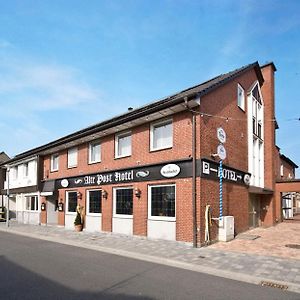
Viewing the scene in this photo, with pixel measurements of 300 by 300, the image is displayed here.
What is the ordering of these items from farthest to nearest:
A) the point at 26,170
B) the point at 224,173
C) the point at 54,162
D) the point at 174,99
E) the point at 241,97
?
the point at 26,170 < the point at 54,162 < the point at 241,97 < the point at 224,173 < the point at 174,99

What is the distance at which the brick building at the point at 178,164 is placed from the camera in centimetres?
1339

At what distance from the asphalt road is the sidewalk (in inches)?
19.7

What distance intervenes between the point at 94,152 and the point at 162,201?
6632mm

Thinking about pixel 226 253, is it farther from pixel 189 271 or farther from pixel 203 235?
pixel 189 271

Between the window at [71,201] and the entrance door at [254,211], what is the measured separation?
10198 mm

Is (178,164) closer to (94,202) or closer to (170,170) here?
(170,170)

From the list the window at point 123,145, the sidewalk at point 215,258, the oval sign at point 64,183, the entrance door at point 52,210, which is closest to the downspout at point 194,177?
the sidewalk at point 215,258

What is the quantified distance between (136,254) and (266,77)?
17088mm

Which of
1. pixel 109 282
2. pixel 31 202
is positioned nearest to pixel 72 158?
pixel 31 202

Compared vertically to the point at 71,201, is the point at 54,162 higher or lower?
higher

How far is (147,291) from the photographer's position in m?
6.78

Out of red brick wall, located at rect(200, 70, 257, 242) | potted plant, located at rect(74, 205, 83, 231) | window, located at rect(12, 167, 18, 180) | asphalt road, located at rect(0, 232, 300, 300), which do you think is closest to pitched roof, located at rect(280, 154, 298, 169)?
red brick wall, located at rect(200, 70, 257, 242)

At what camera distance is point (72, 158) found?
70.2ft

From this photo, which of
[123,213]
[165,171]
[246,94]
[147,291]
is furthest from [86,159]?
[147,291]
